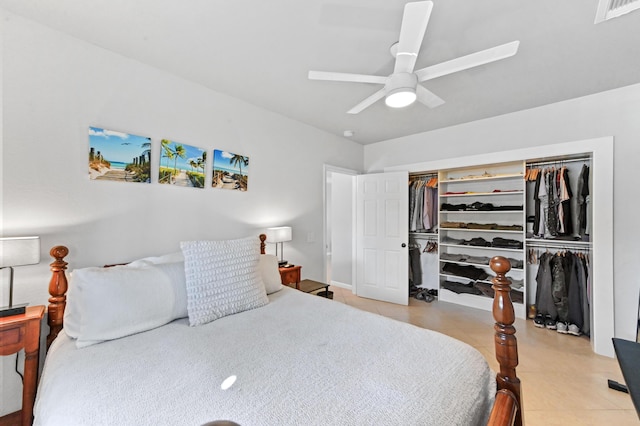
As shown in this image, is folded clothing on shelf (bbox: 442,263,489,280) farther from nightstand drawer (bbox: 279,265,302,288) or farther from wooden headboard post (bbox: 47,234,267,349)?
wooden headboard post (bbox: 47,234,267,349)

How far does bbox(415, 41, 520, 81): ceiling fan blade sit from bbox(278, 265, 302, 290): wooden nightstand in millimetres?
2097

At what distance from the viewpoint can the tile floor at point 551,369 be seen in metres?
1.81

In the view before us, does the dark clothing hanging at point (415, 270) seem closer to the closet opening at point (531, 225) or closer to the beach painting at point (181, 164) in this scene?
the closet opening at point (531, 225)

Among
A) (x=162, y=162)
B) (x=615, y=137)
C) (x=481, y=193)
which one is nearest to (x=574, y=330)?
(x=481, y=193)

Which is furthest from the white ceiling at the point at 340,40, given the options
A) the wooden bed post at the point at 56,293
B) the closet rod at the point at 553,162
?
the wooden bed post at the point at 56,293

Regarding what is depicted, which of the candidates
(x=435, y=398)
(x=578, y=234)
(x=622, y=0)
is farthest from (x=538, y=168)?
(x=435, y=398)

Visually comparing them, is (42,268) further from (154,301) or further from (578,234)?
(578,234)

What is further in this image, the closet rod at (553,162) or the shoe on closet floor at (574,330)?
the closet rod at (553,162)

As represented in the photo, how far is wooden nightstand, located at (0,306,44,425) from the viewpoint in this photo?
1390 mm

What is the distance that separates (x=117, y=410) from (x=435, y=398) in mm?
1055

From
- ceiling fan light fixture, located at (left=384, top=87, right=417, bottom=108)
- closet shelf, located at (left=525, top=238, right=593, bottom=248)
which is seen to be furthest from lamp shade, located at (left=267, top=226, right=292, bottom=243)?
closet shelf, located at (left=525, top=238, right=593, bottom=248)

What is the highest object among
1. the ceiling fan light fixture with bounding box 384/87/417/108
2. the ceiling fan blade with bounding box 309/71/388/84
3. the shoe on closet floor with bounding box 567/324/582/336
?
the ceiling fan blade with bounding box 309/71/388/84

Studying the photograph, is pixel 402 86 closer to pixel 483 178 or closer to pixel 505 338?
pixel 505 338

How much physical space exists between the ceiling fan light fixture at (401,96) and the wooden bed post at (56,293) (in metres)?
2.24
